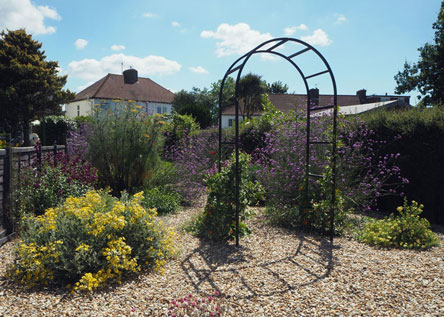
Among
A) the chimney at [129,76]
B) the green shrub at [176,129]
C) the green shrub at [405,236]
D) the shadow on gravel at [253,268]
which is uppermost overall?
the chimney at [129,76]

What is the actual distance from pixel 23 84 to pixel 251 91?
58.0ft

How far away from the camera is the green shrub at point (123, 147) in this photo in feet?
21.1

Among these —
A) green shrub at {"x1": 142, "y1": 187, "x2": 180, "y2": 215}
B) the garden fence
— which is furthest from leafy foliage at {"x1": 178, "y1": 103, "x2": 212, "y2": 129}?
the garden fence

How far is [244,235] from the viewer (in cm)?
416

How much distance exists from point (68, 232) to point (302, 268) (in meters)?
2.30

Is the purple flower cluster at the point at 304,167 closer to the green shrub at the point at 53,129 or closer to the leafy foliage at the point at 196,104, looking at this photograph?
the green shrub at the point at 53,129

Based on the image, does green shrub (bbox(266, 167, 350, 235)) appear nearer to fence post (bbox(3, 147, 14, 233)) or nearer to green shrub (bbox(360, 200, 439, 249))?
green shrub (bbox(360, 200, 439, 249))

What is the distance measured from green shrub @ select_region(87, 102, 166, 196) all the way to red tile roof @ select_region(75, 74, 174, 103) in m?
22.4

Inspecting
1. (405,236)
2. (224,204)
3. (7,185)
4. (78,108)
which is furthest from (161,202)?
(78,108)

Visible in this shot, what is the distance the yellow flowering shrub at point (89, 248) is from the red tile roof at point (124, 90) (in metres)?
26.2

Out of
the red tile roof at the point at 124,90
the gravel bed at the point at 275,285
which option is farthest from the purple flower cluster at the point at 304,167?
the red tile roof at the point at 124,90

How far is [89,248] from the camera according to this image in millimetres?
2916

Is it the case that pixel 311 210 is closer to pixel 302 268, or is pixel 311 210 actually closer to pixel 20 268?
pixel 302 268

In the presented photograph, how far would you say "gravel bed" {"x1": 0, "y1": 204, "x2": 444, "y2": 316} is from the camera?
239 cm
